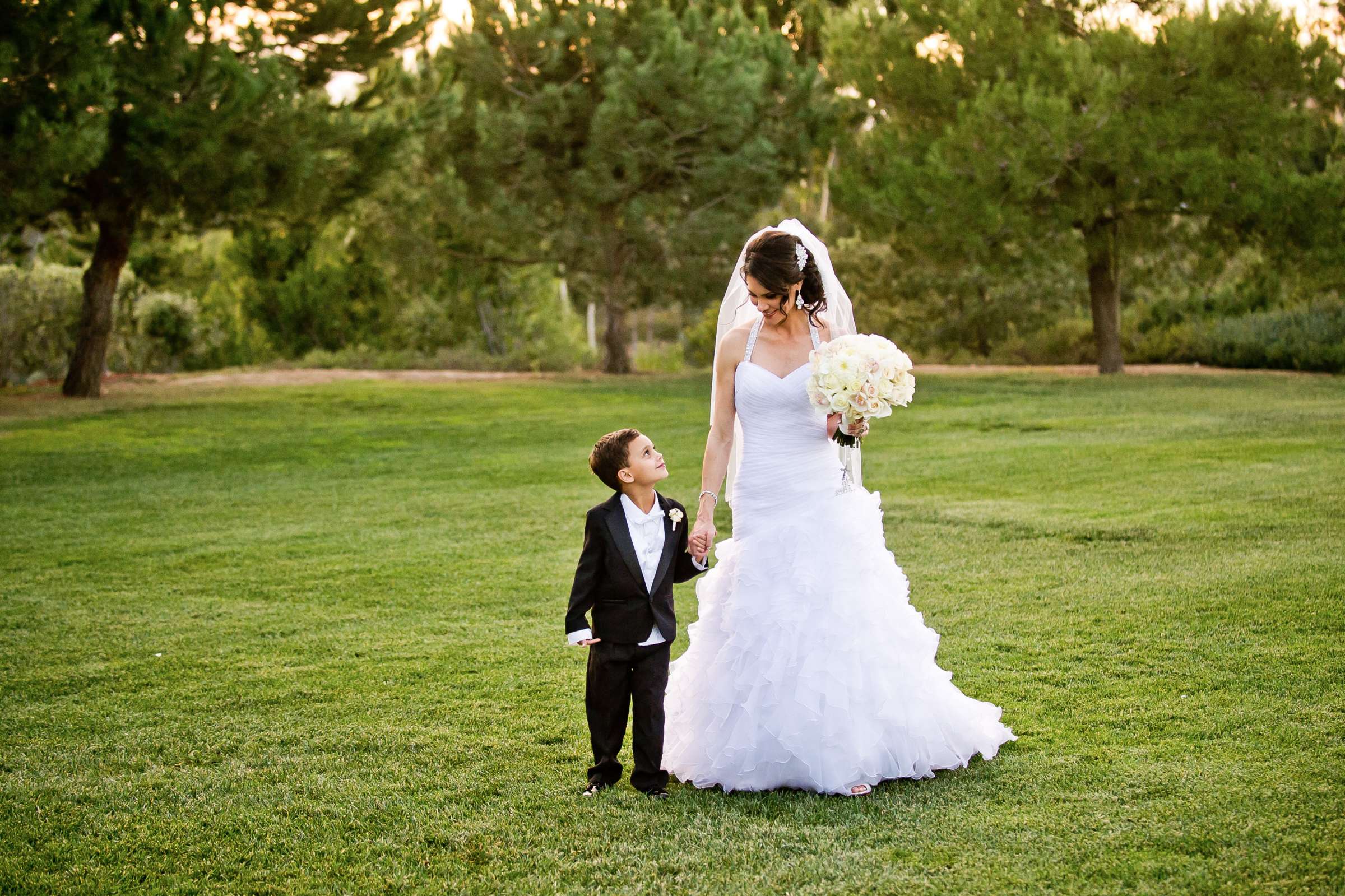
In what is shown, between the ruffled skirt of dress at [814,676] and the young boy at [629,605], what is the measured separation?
0.60 ft

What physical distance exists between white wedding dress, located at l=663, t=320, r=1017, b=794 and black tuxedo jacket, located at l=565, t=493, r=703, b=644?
0.26 meters

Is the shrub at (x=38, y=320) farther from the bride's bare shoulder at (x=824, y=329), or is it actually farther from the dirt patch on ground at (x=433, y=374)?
the bride's bare shoulder at (x=824, y=329)

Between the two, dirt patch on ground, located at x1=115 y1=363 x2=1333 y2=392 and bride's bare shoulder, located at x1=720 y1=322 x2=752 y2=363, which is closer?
bride's bare shoulder, located at x1=720 y1=322 x2=752 y2=363

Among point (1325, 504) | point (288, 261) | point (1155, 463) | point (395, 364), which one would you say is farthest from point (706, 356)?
point (1325, 504)

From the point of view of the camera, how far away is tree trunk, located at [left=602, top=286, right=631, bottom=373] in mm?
25734

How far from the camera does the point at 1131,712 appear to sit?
465 cm

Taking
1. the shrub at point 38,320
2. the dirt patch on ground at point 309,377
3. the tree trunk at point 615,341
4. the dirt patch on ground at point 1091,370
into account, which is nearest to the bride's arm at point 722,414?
the dirt patch on ground at point 309,377

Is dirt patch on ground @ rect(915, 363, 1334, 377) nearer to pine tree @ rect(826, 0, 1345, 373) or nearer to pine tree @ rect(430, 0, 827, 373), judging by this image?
pine tree @ rect(826, 0, 1345, 373)

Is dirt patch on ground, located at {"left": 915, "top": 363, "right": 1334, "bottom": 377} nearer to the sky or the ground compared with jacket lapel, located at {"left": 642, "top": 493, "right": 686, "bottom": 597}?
nearer to the sky

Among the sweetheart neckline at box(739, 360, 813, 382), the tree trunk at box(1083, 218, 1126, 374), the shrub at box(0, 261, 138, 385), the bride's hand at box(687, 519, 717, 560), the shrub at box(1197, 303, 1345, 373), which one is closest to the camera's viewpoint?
the bride's hand at box(687, 519, 717, 560)

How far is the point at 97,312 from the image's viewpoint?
18594 millimetres

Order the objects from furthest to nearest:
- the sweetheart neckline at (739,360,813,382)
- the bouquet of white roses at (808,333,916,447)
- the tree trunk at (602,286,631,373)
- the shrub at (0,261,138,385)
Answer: the tree trunk at (602,286,631,373) → the shrub at (0,261,138,385) → the sweetheart neckline at (739,360,813,382) → the bouquet of white roses at (808,333,916,447)

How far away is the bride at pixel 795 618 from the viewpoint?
4.00m

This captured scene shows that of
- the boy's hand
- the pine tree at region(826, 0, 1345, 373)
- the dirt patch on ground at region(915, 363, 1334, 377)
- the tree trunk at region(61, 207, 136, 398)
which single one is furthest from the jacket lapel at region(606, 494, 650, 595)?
the dirt patch on ground at region(915, 363, 1334, 377)
